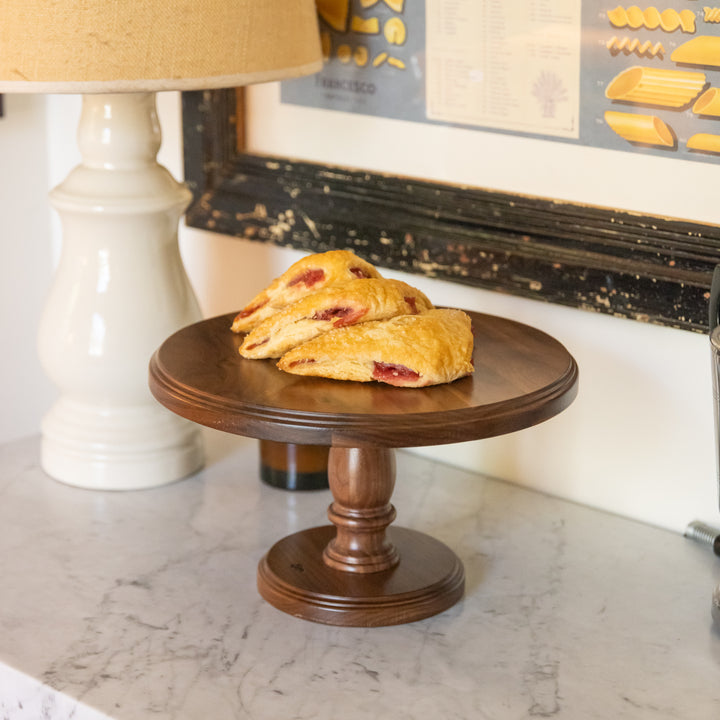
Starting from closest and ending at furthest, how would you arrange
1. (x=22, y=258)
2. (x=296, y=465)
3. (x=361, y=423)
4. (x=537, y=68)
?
1. (x=361, y=423)
2. (x=537, y=68)
3. (x=296, y=465)
4. (x=22, y=258)

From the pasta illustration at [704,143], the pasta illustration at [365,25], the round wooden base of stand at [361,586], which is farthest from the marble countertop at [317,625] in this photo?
the pasta illustration at [365,25]

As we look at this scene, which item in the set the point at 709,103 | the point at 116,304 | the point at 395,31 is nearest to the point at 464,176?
the point at 395,31

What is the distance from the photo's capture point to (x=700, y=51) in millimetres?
917

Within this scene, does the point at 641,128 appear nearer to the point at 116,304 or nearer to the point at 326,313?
the point at 326,313

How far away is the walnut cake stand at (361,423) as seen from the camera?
0.77 metres

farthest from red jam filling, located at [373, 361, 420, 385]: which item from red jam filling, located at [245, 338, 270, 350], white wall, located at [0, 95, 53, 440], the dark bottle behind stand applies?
white wall, located at [0, 95, 53, 440]

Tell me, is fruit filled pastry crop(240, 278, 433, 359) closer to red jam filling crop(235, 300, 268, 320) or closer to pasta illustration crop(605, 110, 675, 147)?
red jam filling crop(235, 300, 268, 320)

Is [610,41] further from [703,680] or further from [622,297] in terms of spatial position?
[703,680]

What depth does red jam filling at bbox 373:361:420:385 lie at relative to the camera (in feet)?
2.71

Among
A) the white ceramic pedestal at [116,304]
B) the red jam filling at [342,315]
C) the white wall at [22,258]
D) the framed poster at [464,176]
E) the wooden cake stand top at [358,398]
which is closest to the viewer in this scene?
the wooden cake stand top at [358,398]

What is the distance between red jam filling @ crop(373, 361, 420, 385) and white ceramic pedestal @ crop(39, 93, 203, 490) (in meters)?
0.35

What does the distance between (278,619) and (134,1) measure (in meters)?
0.51

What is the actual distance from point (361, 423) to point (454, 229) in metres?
0.41

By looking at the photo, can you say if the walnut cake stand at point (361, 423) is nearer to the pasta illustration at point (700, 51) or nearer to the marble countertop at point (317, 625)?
the marble countertop at point (317, 625)
